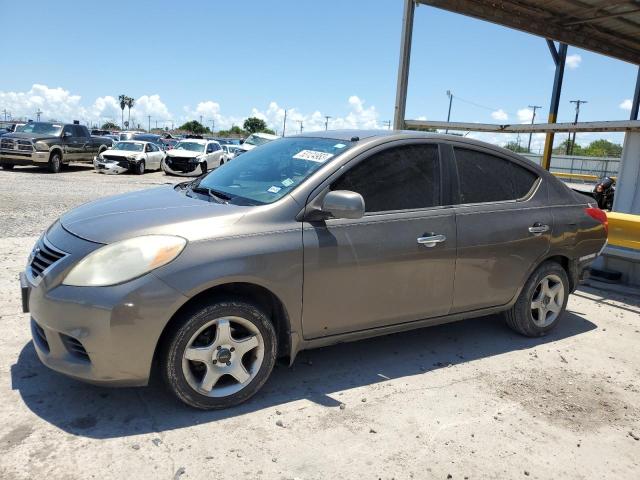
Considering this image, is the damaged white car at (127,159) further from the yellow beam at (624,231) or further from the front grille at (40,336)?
the front grille at (40,336)

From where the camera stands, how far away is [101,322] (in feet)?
8.96

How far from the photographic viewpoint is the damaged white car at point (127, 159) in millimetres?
20661

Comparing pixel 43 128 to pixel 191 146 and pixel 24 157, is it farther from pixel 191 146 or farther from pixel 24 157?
pixel 191 146

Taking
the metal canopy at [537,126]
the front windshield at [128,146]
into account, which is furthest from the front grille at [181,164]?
the metal canopy at [537,126]

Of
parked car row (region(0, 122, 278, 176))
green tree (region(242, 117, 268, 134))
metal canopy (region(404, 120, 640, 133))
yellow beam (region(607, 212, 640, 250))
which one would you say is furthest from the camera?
green tree (region(242, 117, 268, 134))

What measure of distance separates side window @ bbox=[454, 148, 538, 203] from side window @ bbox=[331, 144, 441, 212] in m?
0.27

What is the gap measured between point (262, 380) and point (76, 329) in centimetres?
112

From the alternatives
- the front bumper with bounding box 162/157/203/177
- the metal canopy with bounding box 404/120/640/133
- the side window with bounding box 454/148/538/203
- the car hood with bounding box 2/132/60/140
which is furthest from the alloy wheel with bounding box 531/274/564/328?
the car hood with bounding box 2/132/60/140

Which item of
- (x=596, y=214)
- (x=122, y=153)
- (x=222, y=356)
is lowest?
(x=222, y=356)

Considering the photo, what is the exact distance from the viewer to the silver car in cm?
282

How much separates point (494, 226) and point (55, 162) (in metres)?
19.0

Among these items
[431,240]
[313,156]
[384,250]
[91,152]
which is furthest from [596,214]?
[91,152]

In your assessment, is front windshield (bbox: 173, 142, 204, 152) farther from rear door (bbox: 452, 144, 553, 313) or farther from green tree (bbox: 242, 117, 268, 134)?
green tree (bbox: 242, 117, 268, 134)

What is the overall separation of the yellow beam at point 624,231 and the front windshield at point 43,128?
1892 centimetres
